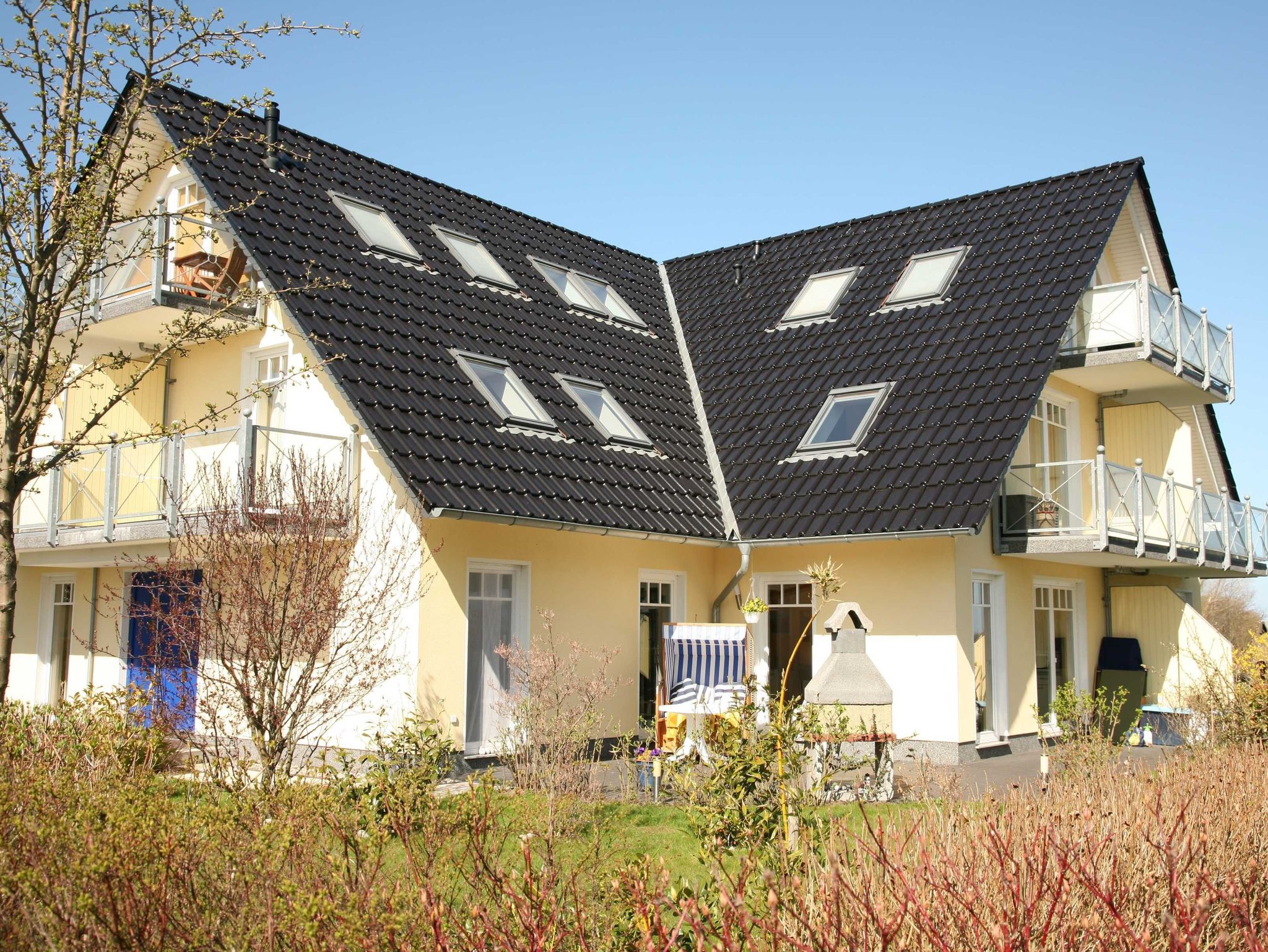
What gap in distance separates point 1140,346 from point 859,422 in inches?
151

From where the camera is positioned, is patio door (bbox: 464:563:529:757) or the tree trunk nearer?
the tree trunk

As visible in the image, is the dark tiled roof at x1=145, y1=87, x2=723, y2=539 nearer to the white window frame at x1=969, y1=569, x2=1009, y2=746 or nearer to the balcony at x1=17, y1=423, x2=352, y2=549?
the balcony at x1=17, y1=423, x2=352, y2=549

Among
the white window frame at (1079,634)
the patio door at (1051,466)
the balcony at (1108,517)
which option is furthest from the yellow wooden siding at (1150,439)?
the white window frame at (1079,634)

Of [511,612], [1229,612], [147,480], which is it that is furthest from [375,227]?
[1229,612]

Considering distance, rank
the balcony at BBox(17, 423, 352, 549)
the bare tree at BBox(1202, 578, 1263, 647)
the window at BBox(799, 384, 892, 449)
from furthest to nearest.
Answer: the bare tree at BBox(1202, 578, 1263, 647)
the window at BBox(799, 384, 892, 449)
the balcony at BBox(17, 423, 352, 549)

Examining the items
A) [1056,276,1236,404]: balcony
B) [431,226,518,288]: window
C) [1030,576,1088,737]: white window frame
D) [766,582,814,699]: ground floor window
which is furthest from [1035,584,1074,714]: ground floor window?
[431,226,518,288]: window

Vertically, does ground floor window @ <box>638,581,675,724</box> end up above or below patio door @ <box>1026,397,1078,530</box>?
below

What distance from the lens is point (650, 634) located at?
15633 mm

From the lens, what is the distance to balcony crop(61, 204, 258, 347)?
1365 centimetres

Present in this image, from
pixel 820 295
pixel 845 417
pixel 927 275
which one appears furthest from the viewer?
pixel 820 295

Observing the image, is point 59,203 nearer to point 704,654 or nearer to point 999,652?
point 704,654

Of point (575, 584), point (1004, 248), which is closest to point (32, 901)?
point (575, 584)

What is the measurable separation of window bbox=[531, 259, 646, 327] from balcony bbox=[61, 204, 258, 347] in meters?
4.94

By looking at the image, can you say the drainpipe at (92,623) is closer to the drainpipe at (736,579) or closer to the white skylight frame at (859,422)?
the drainpipe at (736,579)
